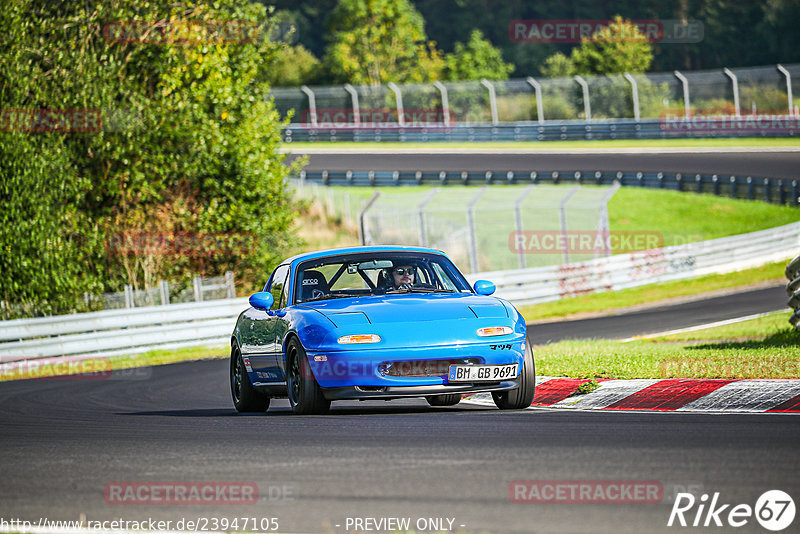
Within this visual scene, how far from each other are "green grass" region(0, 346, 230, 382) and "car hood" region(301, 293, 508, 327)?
1005 centimetres

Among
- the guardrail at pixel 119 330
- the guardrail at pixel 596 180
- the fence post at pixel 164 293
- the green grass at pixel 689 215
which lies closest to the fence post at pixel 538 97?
the guardrail at pixel 596 180

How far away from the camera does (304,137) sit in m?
61.8

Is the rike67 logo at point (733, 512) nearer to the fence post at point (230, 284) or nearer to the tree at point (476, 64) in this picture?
the fence post at point (230, 284)

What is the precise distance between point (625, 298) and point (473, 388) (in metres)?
20.9

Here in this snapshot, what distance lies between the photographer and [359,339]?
930 cm

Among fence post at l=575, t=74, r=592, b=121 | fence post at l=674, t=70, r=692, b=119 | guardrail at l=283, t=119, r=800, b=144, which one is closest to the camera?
fence post at l=674, t=70, r=692, b=119

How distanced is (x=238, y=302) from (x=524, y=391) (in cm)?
1525

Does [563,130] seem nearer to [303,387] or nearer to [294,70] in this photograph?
[294,70]

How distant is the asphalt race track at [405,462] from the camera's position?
5484mm

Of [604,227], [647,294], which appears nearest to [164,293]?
[647,294]

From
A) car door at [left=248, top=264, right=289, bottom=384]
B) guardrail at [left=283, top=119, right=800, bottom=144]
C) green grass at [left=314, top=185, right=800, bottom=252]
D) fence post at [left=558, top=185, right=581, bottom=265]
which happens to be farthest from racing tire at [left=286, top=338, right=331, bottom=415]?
guardrail at [left=283, top=119, right=800, bottom=144]

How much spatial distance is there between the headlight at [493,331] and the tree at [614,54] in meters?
66.2

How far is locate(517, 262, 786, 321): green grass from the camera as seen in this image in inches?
1107

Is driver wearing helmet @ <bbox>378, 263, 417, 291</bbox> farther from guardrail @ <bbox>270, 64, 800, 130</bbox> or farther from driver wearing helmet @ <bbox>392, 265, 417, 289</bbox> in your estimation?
guardrail @ <bbox>270, 64, 800, 130</bbox>
